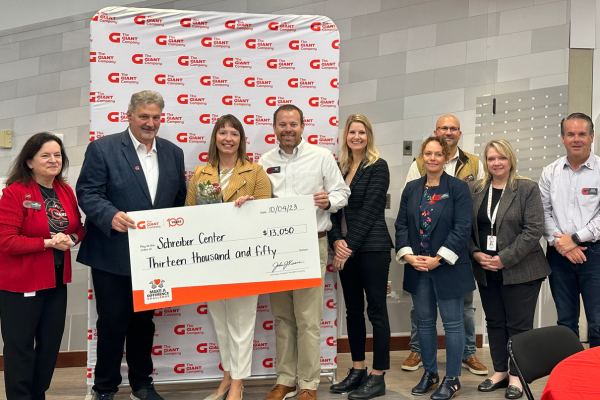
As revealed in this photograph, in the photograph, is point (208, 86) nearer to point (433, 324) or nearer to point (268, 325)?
point (268, 325)

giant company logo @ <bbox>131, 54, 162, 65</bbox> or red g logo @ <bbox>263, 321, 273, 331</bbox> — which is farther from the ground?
giant company logo @ <bbox>131, 54, 162, 65</bbox>

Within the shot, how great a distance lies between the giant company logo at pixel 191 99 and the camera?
145 inches

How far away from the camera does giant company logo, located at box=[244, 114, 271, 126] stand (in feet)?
12.3

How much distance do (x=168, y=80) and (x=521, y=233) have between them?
2647 millimetres

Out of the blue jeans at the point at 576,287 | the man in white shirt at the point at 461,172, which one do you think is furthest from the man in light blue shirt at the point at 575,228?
the man in white shirt at the point at 461,172

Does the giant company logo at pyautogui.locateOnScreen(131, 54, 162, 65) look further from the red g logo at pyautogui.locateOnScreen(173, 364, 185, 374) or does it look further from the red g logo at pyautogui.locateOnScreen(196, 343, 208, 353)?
the red g logo at pyautogui.locateOnScreen(173, 364, 185, 374)

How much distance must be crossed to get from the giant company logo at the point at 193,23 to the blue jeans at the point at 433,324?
2.32 m

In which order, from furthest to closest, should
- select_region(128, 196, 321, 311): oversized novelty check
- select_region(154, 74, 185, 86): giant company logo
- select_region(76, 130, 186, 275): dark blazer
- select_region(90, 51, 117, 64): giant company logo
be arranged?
select_region(154, 74, 185, 86): giant company logo → select_region(90, 51, 117, 64): giant company logo → select_region(76, 130, 186, 275): dark blazer → select_region(128, 196, 321, 311): oversized novelty check

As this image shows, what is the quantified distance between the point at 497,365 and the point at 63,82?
13.8 ft

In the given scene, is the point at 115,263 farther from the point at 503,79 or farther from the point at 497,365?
the point at 503,79

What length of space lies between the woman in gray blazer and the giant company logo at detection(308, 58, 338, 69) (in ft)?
4.14

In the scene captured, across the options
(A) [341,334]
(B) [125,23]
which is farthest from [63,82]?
(A) [341,334]

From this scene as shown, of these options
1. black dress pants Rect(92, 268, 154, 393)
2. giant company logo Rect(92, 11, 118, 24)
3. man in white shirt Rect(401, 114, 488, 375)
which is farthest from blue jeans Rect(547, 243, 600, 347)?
giant company logo Rect(92, 11, 118, 24)

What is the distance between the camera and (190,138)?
3691 mm
